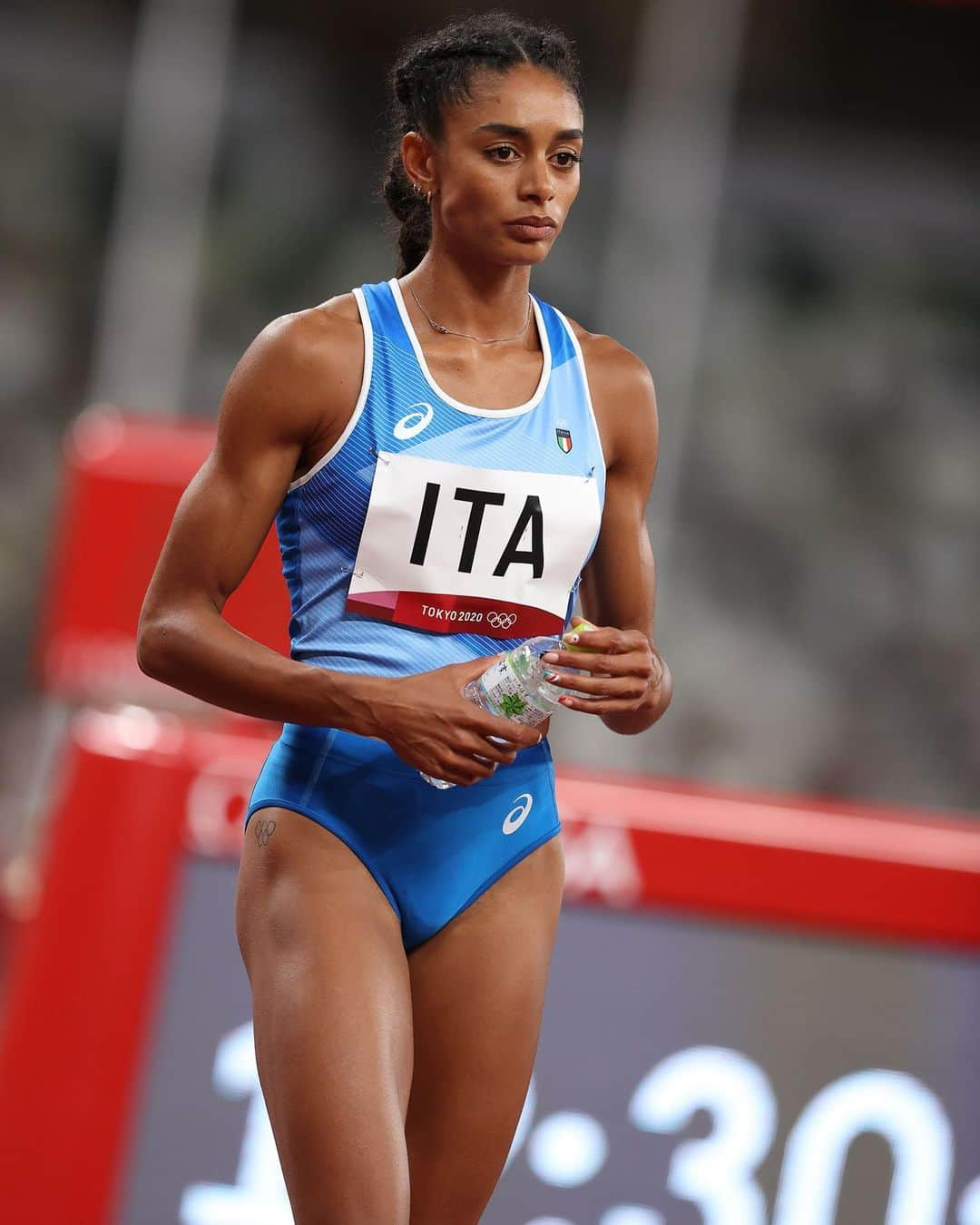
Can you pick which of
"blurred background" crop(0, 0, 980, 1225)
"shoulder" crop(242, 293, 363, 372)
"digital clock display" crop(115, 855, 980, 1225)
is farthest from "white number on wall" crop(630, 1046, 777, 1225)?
"blurred background" crop(0, 0, 980, 1225)

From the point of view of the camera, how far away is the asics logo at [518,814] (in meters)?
2.21

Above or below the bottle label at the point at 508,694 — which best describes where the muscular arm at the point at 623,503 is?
above

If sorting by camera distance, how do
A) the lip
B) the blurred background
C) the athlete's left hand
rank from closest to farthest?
the athlete's left hand
the lip
the blurred background

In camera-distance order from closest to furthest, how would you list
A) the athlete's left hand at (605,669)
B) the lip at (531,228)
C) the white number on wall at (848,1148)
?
the athlete's left hand at (605,669) → the lip at (531,228) → the white number on wall at (848,1148)

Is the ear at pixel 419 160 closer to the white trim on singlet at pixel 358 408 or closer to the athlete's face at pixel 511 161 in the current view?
the athlete's face at pixel 511 161

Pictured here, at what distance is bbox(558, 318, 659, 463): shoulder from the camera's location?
230cm

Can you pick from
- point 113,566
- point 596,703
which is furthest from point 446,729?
point 113,566

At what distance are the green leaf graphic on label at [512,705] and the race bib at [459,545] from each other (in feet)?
0.65

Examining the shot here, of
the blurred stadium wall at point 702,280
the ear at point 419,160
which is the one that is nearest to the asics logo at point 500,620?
the ear at point 419,160

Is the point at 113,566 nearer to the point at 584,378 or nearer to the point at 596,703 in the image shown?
the point at 584,378

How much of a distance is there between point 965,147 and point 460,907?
664 cm

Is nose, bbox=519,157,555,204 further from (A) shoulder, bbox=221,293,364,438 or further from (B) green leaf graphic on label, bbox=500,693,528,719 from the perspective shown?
(B) green leaf graphic on label, bbox=500,693,528,719

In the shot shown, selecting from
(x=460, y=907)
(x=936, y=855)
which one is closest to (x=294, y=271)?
(x=936, y=855)

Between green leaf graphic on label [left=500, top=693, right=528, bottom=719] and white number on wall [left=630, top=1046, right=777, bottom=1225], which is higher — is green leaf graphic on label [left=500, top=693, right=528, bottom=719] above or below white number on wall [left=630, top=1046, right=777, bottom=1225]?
above
